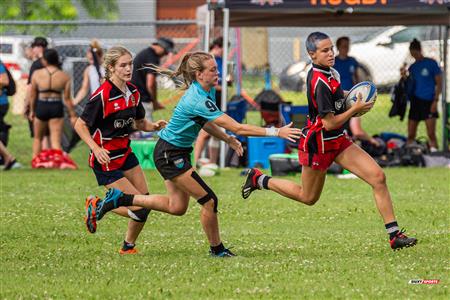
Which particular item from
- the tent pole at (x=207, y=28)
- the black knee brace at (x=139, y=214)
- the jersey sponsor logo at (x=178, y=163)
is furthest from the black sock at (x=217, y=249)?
the tent pole at (x=207, y=28)

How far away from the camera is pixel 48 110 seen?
18.1 metres

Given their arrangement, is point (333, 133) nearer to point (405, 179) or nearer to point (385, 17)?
point (405, 179)

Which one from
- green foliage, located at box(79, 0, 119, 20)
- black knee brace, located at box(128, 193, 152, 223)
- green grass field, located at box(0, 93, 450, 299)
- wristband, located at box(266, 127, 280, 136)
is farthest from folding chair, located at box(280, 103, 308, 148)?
green foliage, located at box(79, 0, 119, 20)

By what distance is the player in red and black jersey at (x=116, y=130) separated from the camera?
31.9 ft

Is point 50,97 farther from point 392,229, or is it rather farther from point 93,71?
point 392,229

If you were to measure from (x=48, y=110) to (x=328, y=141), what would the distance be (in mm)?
9085

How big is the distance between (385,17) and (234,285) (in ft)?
40.3

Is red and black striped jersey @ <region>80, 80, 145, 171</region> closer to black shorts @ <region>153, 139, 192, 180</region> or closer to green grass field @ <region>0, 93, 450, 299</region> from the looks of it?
black shorts @ <region>153, 139, 192, 180</region>

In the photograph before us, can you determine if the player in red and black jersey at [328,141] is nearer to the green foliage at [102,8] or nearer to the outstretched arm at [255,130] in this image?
the outstretched arm at [255,130]

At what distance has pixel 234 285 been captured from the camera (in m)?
8.10

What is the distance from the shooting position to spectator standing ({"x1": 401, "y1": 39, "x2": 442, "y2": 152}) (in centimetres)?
1959

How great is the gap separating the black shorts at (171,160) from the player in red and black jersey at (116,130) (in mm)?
454

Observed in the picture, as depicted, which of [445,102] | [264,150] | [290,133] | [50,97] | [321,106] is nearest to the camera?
[290,133]

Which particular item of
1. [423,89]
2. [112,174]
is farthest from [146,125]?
[423,89]
